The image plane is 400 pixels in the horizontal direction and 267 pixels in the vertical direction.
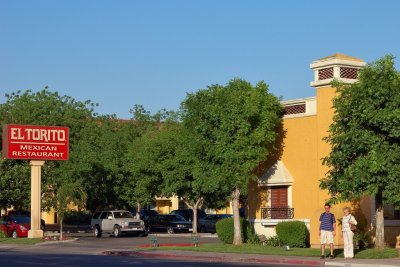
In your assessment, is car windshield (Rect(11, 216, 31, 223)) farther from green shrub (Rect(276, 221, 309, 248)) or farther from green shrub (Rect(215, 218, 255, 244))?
green shrub (Rect(276, 221, 309, 248))

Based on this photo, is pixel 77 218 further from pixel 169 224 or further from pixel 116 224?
pixel 116 224

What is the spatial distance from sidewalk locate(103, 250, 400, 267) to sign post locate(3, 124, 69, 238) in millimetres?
15954

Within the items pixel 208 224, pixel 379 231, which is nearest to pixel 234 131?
pixel 379 231

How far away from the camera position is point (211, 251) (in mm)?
32406

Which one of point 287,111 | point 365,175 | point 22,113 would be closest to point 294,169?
point 287,111

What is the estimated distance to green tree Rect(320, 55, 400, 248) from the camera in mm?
26922

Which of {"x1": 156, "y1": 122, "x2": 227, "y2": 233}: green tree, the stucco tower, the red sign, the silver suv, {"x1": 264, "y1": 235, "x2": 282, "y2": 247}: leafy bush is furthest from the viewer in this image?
{"x1": 156, "y1": 122, "x2": 227, "y2": 233}: green tree

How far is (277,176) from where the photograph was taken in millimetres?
35406

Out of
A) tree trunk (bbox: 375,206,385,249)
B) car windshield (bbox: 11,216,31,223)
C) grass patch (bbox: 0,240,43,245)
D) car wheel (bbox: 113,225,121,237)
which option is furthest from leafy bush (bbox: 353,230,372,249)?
car windshield (bbox: 11,216,31,223)

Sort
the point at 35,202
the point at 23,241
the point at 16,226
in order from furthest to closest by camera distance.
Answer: the point at 16,226 → the point at 35,202 → the point at 23,241

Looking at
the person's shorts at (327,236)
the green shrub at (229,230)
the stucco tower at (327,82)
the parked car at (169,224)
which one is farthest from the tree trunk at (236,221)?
the parked car at (169,224)

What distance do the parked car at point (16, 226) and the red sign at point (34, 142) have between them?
497 cm

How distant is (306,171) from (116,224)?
22.9 meters

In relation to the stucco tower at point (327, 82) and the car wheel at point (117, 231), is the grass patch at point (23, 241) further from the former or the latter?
the stucco tower at point (327, 82)
